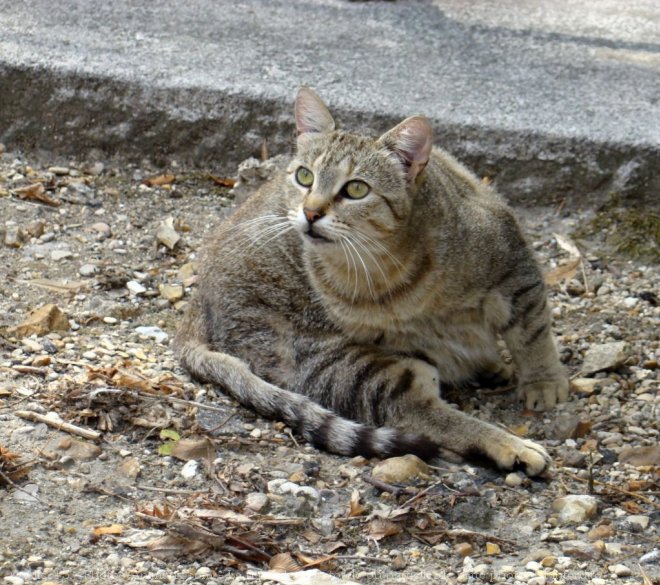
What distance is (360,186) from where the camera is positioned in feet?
14.4

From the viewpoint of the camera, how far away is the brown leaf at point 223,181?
246 inches

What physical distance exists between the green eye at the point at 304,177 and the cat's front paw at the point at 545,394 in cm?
124

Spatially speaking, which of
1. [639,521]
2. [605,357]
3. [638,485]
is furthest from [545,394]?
[639,521]

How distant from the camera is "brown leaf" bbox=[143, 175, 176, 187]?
6.23m

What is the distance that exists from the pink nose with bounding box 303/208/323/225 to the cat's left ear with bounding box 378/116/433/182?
405 millimetres

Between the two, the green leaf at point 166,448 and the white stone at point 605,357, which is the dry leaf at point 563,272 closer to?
the white stone at point 605,357

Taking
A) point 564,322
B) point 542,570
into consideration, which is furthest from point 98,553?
point 564,322

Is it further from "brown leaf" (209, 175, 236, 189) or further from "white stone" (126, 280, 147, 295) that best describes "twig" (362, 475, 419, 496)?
"brown leaf" (209, 175, 236, 189)

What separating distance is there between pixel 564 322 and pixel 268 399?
164cm

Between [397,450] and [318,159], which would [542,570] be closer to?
[397,450]

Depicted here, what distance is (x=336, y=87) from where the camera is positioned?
6223 millimetres

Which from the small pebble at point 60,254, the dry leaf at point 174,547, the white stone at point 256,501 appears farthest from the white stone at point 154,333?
the dry leaf at point 174,547

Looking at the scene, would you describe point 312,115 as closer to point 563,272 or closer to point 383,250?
point 383,250

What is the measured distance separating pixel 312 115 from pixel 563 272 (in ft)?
5.59
